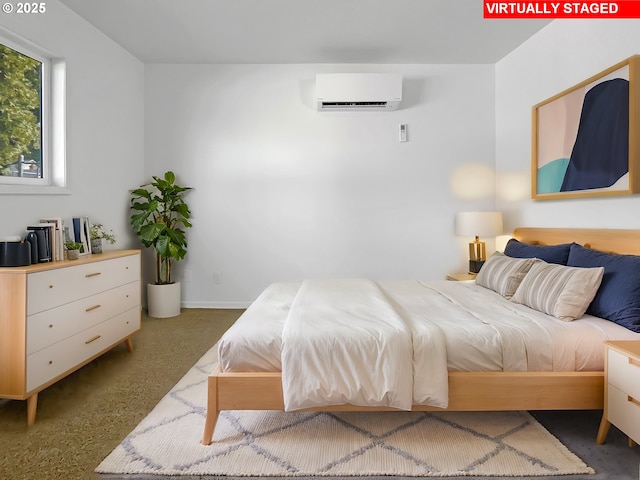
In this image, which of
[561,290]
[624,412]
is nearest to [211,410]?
[624,412]

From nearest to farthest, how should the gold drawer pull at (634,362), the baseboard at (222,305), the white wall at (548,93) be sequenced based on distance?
the gold drawer pull at (634,362), the white wall at (548,93), the baseboard at (222,305)

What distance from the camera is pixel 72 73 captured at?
3180mm

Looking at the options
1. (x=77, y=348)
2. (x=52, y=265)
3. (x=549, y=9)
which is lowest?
(x=77, y=348)

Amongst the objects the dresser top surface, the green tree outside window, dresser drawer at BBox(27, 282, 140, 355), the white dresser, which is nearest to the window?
the green tree outside window

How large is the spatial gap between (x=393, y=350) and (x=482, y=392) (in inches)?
18.7

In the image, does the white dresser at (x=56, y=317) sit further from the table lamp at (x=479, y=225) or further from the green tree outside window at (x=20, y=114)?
the table lamp at (x=479, y=225)

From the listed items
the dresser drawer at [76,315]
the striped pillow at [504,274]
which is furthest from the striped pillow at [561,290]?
the dresser drawer at [76,315]

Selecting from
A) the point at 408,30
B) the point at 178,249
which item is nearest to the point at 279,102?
the point at 408,30

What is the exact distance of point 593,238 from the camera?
2.67 m

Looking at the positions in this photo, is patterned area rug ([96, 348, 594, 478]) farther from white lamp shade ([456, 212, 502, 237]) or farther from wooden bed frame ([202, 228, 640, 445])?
white lamp shade ([456, 212, 502, 237])

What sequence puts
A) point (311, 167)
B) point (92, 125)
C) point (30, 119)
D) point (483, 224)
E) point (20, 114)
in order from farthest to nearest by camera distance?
point (311, 167) → point (483, 224) → point (92, 125) → point (30, 119) → point (20, 114)

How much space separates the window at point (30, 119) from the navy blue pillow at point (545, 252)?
3.60 m

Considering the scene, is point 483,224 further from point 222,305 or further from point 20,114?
point 20,114

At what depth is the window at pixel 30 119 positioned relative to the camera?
2623mm
